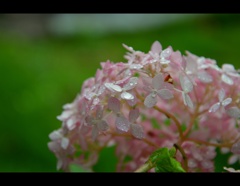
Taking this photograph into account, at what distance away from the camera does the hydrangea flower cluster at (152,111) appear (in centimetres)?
55

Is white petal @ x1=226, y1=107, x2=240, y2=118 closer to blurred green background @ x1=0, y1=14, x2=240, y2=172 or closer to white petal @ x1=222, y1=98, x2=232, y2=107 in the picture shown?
white petal @ x1=222, y1=98, x2=232, y2=107

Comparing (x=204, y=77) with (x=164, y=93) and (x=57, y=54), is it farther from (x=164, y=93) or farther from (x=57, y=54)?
(x=57, y=54)

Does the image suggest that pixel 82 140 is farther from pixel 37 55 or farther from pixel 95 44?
pixel 95 44

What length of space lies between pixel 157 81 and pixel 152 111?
20 centimetres

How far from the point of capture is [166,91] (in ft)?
1.78

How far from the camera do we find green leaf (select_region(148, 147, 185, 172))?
0.48 m

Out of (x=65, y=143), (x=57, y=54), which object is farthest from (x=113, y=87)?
(x=57, y=54)

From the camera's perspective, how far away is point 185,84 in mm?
563

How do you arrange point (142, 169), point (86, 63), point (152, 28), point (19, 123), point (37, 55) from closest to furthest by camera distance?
point (142, 169), point (19, 123), point (37, 55), point (86, 63), point (152, 28)

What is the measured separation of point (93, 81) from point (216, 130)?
0.18 meters

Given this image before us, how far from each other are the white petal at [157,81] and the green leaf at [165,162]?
2.9 inches

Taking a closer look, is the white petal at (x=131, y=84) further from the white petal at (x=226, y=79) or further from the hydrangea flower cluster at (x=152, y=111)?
the white petal at (x=226, y=79)

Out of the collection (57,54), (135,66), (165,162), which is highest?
(57,54)
